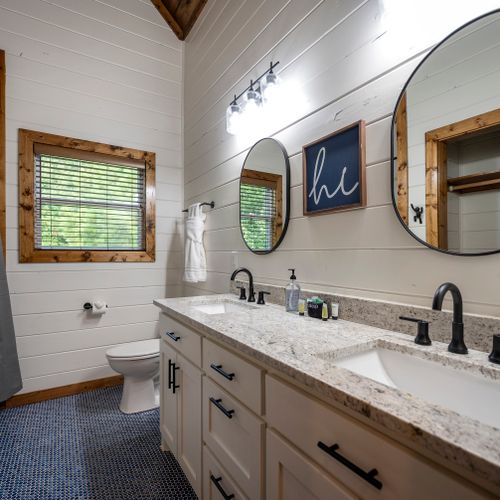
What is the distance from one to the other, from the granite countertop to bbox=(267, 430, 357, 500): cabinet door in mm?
192

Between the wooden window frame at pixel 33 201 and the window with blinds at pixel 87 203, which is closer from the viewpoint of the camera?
the wooden window frame at pixel 33 201

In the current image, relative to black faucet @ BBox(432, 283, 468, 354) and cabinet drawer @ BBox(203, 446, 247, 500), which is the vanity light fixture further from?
cabinet drawer @ BBox(203, 446, 247, 500)

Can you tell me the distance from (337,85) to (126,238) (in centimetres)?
222

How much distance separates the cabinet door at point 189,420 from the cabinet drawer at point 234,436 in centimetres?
9

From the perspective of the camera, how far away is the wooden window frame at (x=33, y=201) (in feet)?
7.86

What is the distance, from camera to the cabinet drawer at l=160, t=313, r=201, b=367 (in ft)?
4.42

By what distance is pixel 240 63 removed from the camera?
7.22 ft

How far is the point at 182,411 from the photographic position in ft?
4.96

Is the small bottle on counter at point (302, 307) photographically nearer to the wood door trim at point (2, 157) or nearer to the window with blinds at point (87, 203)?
the window with blinds at point (87, 203)

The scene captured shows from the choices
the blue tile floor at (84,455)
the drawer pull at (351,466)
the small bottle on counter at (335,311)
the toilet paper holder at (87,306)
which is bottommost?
the blue tile floor at (84,455)

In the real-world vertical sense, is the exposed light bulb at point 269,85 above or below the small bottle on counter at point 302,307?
above

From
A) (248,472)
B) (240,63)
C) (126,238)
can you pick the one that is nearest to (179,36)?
(240,63)

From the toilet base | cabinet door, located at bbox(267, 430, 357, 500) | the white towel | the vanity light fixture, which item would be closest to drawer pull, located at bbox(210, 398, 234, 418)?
cabinet door, located at bbox(267, 430, 357, 500)

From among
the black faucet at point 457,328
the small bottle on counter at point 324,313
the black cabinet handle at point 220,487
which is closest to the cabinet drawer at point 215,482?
the black cabinet handle at point 220,487
